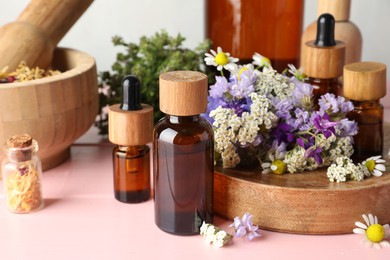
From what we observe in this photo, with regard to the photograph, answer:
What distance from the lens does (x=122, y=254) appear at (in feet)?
2.56

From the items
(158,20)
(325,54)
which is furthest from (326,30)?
(158,20)

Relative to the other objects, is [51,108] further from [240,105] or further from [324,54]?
[324,54]

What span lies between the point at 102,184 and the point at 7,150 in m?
0.15

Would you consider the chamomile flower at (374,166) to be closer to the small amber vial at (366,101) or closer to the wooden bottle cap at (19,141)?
the small amber vial at (366,101)

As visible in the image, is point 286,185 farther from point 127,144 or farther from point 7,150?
point 7,150

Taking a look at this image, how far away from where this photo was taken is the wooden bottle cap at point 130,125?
2.78ft

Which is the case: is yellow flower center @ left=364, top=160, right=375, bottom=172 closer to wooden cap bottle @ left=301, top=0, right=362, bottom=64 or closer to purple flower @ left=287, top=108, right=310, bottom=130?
purple flower @ left=287, top=108, right=310, bottom=130

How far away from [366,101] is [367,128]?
0.04 metres

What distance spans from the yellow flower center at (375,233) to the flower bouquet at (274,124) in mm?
65

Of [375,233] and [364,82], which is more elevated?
[364,82]

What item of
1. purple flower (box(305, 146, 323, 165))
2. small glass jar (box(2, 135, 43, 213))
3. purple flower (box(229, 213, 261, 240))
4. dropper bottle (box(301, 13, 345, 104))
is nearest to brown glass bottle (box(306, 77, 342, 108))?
dropper bottle (box(301, 13, 345, 104))

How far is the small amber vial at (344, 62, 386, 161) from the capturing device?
87 centimetres

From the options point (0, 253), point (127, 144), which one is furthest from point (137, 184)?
point (0, 253)

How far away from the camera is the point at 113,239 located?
814mm
